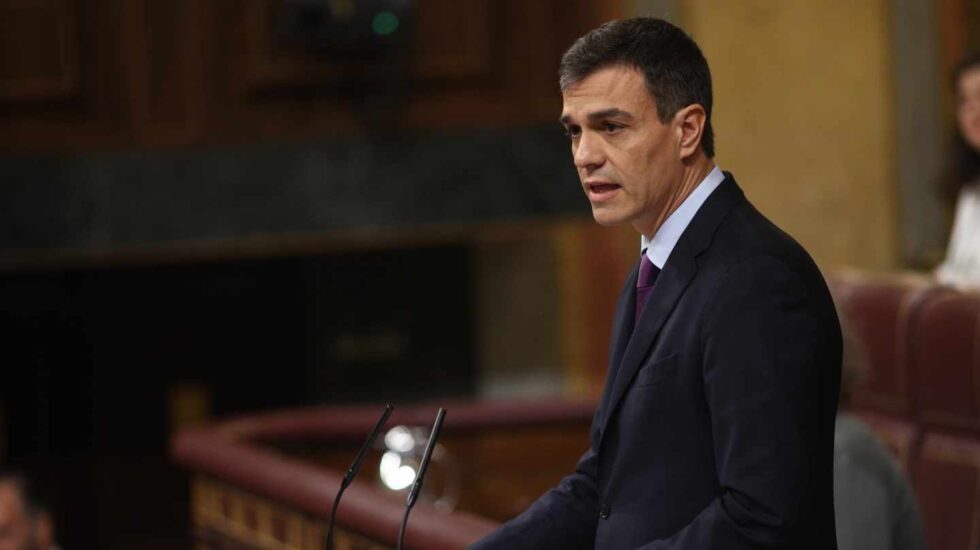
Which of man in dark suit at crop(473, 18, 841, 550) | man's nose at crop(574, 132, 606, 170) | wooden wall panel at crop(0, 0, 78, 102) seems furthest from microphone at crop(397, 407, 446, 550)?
wooden wall panel at crop(0, 0, 78, 102)

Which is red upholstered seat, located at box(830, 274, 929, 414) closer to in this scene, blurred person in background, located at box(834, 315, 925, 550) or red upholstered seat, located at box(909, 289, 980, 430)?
red upholstered seat, located at box(909, 289, 980, 430)

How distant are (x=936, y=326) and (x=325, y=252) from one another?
3121mm

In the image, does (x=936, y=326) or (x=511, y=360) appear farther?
(x=511, y=360)

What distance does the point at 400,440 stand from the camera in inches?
151

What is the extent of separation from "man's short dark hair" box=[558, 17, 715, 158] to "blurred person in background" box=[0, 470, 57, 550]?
2.50m

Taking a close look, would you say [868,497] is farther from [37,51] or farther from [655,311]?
[37,51]

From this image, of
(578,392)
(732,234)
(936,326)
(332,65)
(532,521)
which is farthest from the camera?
(578,392)

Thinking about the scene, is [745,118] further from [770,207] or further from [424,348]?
[424,348]

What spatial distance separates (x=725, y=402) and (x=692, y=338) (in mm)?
70

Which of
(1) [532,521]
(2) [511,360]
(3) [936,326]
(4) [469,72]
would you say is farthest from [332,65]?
(1) [532,521]

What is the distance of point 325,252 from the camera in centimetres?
573

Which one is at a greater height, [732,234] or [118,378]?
[732,234]

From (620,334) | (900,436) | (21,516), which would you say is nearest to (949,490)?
(900,436)

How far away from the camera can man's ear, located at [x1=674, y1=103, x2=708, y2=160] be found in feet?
4.34
